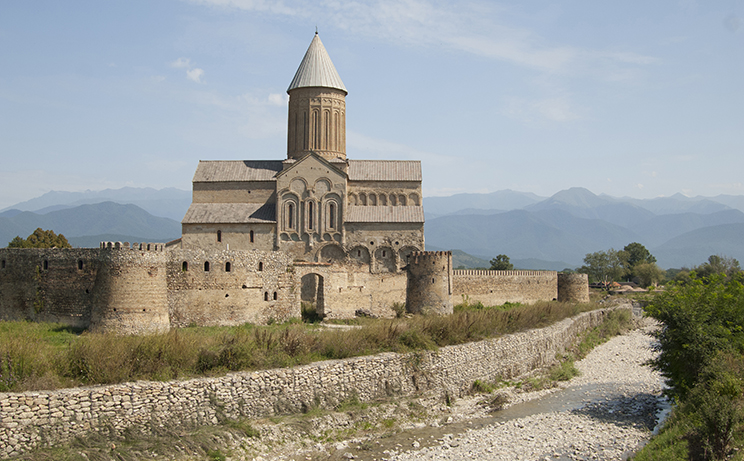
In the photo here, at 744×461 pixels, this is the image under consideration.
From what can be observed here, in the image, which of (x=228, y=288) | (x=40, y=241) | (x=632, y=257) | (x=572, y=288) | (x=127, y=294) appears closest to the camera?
(x=127, y=294)

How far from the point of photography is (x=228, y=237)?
30156 millimetres

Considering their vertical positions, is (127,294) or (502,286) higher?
(127,294)

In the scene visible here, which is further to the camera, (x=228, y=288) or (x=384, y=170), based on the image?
(x=384, y=170)

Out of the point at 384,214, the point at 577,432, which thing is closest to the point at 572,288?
the point at 384,214

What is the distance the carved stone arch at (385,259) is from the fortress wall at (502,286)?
388cm

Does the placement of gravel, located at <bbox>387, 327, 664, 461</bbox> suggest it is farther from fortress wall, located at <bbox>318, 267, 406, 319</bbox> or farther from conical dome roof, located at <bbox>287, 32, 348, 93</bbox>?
conical dome roof, located at <bbox>287, 32, 348, 93</bbox>

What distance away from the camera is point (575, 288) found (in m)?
38.5

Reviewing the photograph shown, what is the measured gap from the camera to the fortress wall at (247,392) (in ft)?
38.1

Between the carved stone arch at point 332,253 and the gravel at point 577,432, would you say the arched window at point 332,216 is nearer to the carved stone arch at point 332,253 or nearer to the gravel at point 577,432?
the carved stone arch at point 332,253

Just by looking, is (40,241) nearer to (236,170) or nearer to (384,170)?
(236,170)

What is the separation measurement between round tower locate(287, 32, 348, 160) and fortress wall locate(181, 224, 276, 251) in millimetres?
5137

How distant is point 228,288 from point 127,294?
12.0 feet

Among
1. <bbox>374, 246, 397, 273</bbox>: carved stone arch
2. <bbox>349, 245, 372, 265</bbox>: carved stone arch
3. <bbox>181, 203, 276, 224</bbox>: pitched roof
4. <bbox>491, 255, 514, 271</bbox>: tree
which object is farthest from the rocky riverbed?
<bbox>491, 255, 514, 271</bbox>: tree

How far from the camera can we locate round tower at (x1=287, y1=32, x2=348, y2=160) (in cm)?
3269
